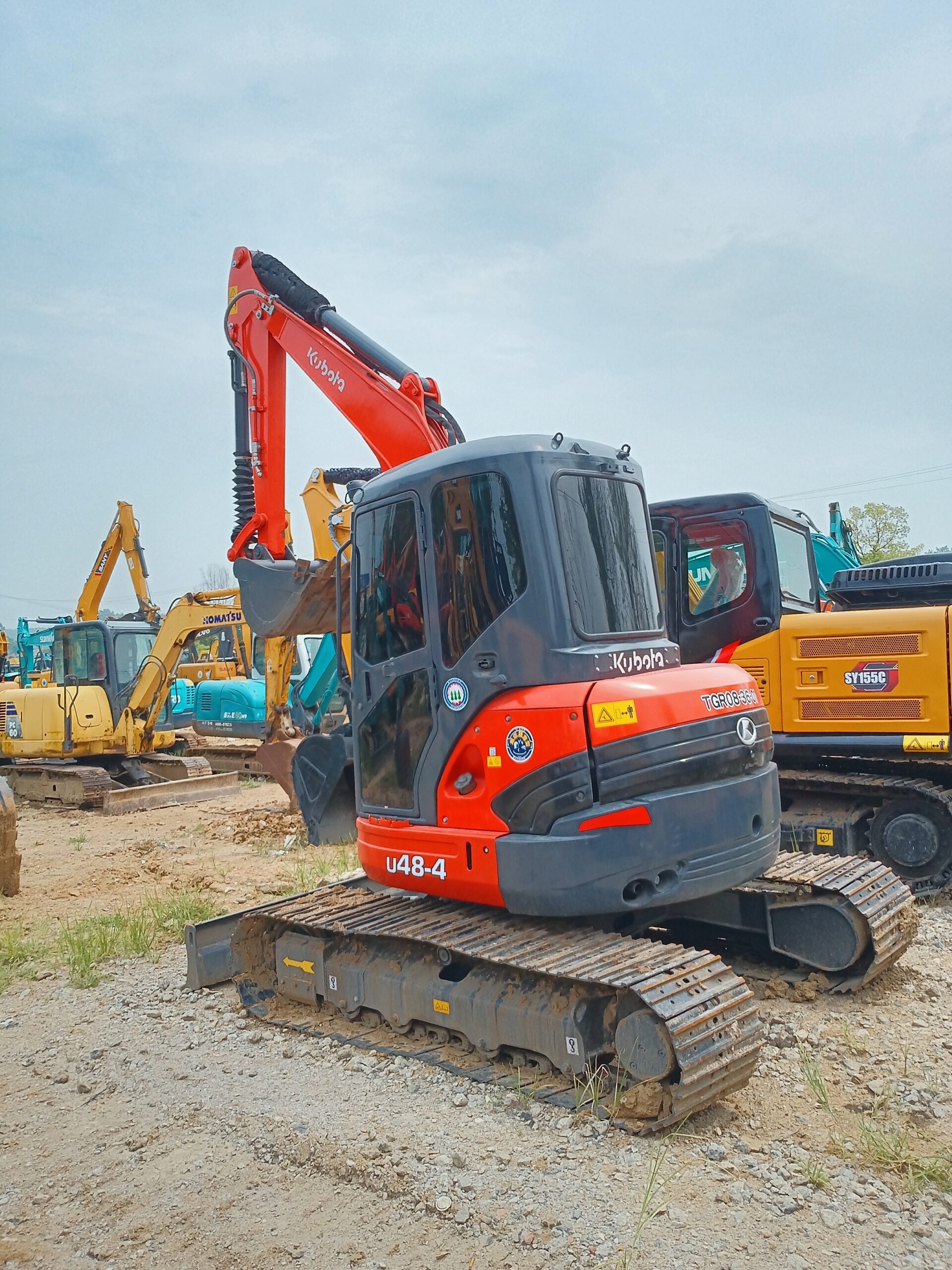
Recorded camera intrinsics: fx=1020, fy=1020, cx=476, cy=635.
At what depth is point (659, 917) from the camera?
4.89m

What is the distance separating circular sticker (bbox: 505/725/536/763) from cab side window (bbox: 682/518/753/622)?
324cm

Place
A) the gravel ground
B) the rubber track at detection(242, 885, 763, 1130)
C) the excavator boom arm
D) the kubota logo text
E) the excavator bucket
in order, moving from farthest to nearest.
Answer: the excavator boom arm
the kubota logo text
the excavator bucket
the rubber track at detection(242, 885, 763, 1130)
the gravel ground

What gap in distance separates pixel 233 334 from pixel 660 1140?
278 inches

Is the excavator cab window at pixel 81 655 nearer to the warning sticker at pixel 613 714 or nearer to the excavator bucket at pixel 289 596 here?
the excavator bucket at pixel 289 596

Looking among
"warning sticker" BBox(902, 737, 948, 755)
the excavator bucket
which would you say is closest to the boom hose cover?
the excavator bucket

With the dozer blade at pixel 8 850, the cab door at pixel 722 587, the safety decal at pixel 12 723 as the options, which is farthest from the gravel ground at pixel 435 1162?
the safety decal at pixel 12 723

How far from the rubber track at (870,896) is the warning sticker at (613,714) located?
1.49 meters

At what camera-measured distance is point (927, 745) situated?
668 centimetres

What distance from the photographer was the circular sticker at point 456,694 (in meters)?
4.34

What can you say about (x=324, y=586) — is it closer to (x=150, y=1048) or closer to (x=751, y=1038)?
(x=150, y=1048)

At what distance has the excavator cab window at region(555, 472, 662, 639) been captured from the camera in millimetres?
4258

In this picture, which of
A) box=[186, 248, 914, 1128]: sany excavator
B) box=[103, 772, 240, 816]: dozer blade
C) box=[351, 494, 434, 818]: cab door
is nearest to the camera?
box=[186, 248, 914, 1128]: sany excavator

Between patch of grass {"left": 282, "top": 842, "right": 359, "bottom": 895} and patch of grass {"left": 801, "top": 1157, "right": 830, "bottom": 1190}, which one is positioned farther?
patch of grass {"left": 282, "top": 842, "right": 359, "bottom": 895}

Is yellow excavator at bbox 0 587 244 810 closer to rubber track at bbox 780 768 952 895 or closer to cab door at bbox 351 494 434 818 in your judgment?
rubber track at bbox 780 768 952 895
